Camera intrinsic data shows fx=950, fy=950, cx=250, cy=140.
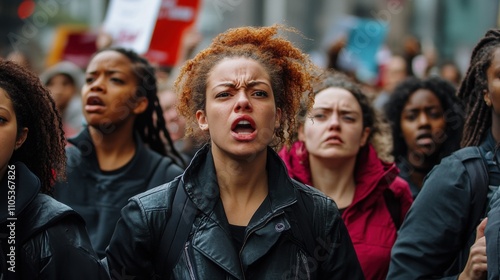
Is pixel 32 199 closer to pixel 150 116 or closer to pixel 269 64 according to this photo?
pixel 269 64

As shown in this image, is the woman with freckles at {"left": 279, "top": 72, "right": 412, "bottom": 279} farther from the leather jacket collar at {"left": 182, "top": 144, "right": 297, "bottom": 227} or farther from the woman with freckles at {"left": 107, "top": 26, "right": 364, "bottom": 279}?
the leather jacket collar at {"left": 182, "top": 144, "right": 297, "bottom": 227}

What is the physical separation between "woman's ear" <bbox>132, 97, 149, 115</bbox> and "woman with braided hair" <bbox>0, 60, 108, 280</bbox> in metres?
2.08

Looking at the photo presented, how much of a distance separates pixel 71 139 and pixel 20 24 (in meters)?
11.1

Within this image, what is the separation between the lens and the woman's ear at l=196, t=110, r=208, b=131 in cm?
395

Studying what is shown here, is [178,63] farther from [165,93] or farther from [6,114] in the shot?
[6,114]

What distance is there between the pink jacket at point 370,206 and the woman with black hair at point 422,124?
71 cm

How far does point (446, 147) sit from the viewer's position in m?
6.14

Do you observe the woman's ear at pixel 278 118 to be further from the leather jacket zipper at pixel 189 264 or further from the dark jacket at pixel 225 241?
the leather jacket zipper at pixel 189 264

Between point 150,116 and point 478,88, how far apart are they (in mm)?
2334

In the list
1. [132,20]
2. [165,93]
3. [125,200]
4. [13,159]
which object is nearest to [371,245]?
[125,200]

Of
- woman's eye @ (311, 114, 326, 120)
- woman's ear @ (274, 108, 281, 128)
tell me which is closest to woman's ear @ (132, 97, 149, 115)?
woman's eye @ (311, 114, 326, 120)

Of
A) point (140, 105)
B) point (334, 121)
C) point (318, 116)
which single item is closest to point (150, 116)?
point (140, 105)

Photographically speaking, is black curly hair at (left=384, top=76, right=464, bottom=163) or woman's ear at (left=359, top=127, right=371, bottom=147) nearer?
woman's ear at (left=359, top=127, right=371, bottom=147)

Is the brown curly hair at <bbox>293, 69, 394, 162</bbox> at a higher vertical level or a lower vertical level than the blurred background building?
lower
